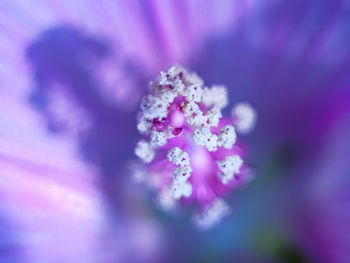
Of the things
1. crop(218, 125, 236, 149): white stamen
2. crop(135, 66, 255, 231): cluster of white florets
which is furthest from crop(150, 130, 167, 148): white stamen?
crop(218, 125, 236, 149): white stamen

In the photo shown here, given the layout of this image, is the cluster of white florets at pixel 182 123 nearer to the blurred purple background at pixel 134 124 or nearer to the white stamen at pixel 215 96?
the white stamen at pixel 215 96

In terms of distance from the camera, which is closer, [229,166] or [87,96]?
[229,166]

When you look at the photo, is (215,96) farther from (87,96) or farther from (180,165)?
(87,96)

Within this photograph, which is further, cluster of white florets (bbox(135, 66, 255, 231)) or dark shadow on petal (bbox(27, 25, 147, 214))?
dark shadow on petal (bbox(27, 25, 147, 214))

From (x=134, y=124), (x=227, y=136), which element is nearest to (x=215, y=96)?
(x=227, y=136)

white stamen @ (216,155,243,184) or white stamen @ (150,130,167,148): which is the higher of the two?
white stamen @ (150,130,167,148)

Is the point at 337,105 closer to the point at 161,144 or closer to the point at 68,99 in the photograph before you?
the point at 161,144

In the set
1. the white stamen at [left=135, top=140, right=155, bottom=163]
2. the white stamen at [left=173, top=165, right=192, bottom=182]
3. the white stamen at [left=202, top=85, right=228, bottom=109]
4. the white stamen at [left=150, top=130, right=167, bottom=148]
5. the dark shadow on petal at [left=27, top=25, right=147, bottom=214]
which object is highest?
the dark shadow on petal at [left=27, top=25, right=147, bottom=214]

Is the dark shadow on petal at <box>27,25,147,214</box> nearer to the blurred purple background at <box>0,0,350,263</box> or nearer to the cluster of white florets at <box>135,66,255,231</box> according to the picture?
the blurred purple background at <box>0,0,350,263</box>
